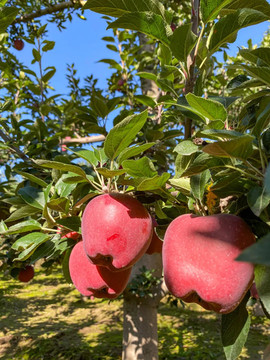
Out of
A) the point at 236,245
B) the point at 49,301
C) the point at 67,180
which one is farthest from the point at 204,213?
the point at 49,301

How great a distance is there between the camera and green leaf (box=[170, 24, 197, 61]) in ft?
2.01

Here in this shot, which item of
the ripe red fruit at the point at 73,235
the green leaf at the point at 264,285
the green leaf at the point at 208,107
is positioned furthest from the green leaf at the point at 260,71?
the ripe red fruit at the point at 73,235

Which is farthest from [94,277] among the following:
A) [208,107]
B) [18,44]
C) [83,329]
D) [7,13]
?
[83,329]

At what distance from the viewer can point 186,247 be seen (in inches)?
21.7

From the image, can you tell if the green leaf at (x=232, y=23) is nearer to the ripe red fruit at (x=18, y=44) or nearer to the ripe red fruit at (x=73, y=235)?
the ripe red fruit at (x=73, y=235)

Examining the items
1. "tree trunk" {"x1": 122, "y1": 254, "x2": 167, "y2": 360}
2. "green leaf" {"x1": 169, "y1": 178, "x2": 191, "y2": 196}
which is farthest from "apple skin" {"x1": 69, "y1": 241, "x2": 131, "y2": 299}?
"tree trunk" {"x1": 122, "y1": 254, "x2": 167, "y2": 360}

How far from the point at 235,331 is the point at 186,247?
0.19 m

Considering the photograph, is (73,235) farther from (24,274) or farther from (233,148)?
(24,274)

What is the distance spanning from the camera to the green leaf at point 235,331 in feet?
1.84

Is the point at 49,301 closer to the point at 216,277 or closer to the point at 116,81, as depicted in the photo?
the point at 116,81

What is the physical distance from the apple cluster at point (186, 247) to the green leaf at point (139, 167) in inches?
3.0

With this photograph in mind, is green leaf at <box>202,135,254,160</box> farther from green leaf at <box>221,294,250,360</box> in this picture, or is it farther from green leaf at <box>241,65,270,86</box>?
green leaf at <box>221,294,250,360</box>

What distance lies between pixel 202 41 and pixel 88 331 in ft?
12.7

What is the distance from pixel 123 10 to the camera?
64 centimetres
